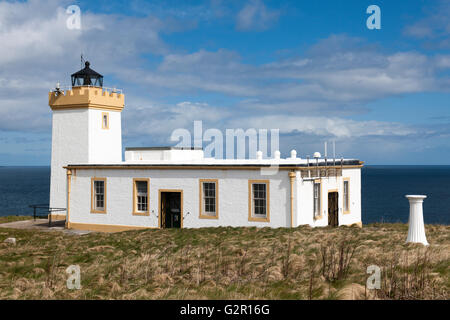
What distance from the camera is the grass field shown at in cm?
880

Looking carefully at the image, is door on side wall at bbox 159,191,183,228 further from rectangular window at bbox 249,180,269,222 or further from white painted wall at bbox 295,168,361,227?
white painted wall at bbox 295,168,361,227

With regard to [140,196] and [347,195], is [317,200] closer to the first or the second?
[347,195]

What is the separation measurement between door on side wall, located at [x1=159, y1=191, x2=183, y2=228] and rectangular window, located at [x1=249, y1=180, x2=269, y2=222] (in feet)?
13.7

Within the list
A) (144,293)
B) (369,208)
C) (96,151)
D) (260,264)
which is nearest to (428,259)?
(260,264)

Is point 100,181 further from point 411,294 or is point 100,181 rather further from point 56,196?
point 411,294

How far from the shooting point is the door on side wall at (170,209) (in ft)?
80.8

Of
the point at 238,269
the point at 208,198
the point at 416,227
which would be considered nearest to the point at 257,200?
the point at 208,198

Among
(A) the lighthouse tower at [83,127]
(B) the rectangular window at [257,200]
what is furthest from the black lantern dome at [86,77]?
(B) the rectangular window at [257,200]

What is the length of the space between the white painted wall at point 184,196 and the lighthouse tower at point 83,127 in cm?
327

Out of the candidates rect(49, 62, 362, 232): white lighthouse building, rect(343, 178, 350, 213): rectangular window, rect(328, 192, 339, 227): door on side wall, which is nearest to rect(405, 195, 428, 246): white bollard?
rect(49, 62, 362, 232): white lighthouse building

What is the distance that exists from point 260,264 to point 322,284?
278cm

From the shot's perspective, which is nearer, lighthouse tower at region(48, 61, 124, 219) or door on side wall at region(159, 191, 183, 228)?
door on side wall at region(159, 191, 183, 228)
